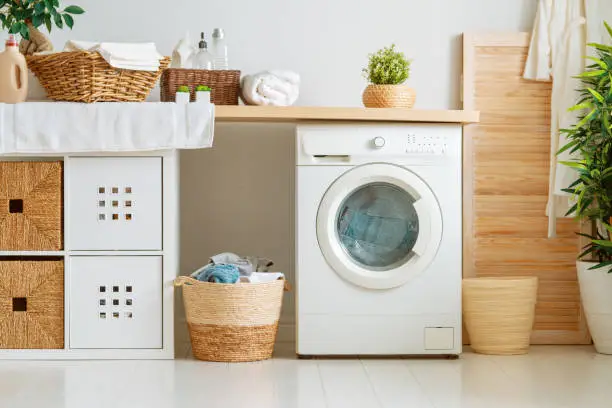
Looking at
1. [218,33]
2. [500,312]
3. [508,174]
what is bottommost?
[500,312]

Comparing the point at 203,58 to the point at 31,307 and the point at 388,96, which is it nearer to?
the point at 388,96

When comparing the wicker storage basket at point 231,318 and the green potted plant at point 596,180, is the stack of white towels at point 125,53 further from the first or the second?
the green potted plant at point 596,180

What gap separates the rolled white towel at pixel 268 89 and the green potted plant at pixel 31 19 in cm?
69

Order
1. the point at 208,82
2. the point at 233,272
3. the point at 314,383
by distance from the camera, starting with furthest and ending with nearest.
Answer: the point at 208,82 → the point at 233,272 → the point at 314,383

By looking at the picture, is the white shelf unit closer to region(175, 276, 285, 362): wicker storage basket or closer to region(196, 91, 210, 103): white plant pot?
region(175, 276, 285, 362): wicker storage basket

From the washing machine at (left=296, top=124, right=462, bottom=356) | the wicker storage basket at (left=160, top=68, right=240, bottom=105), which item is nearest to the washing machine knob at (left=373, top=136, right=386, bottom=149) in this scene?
the washing machine at (left=296, top=124, right=462, bottom=356)

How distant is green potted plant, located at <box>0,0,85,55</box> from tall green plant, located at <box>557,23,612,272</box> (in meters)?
1.89

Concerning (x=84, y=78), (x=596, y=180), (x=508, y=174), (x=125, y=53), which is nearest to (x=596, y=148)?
(x=596, y=180)

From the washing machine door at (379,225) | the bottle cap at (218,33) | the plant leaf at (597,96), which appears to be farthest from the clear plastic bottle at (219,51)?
the plant leaf at (597,96)

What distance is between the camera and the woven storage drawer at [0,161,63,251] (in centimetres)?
297

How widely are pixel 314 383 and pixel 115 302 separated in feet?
2.61

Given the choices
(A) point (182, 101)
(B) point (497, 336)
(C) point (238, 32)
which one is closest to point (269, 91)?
(A) point (182, 101)

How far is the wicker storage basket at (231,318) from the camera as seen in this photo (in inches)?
116

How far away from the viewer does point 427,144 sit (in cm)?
303
